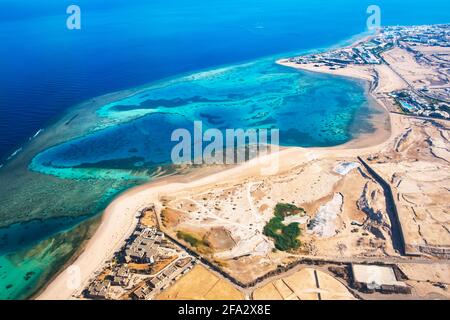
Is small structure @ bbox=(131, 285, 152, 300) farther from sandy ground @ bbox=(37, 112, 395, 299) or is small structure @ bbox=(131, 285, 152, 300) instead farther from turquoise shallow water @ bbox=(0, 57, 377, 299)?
turquoise shallow water @ bbox=(0, 57, 377, 299)

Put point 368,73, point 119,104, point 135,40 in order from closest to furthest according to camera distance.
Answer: point 119,104
point 368,73
point 135,40

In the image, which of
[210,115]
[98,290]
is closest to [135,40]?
[210,115]

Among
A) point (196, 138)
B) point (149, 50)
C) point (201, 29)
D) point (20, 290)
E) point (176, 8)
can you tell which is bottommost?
point (20, 290)

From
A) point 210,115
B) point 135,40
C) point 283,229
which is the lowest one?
point 283,229

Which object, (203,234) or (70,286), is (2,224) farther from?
(203,234)

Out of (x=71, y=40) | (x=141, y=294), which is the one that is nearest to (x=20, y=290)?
(x=141, y=294)

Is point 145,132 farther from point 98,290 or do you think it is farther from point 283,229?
point 98,290

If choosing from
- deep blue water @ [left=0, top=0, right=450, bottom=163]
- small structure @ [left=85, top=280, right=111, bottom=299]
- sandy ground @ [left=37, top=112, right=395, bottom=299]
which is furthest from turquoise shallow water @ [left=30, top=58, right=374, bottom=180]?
small structure @ [left=85, top=280, right=111, bottom=299]
